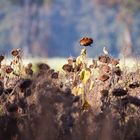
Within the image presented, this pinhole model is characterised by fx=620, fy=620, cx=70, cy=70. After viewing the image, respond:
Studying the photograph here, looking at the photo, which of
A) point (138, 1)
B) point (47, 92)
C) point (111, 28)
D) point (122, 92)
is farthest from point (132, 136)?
point (111, 28)

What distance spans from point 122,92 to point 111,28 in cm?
7592

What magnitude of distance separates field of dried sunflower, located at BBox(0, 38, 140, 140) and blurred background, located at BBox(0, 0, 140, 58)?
27.1 metres

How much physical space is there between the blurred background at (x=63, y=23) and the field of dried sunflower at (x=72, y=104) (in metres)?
27.1

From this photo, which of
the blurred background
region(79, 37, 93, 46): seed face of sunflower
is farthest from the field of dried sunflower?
the blurred background

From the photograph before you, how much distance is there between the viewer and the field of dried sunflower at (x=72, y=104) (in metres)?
4.20

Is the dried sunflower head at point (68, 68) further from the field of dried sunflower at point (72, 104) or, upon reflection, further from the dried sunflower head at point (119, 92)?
the dried sunflower head at point (119, 92)

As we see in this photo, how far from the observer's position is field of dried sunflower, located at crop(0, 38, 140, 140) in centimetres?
420

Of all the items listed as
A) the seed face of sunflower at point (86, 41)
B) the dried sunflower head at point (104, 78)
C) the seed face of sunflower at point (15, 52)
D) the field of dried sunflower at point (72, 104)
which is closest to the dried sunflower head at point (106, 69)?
the field of dried sunflower at point (72, 104)

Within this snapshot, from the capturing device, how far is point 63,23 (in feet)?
305

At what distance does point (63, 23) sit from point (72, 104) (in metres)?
88.7

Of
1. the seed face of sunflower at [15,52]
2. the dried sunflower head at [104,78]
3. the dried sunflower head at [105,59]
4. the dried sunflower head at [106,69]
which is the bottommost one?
the dried sunflower head at [104,78]

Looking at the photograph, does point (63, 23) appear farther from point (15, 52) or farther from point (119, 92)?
point (119, 92)

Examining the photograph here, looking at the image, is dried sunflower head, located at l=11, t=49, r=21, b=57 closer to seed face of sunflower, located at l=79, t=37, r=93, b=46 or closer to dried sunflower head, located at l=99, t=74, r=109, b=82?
seed face of sunflower, located at l=79, t=37, r=93, b=46

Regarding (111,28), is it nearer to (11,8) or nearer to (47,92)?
(11,8)
